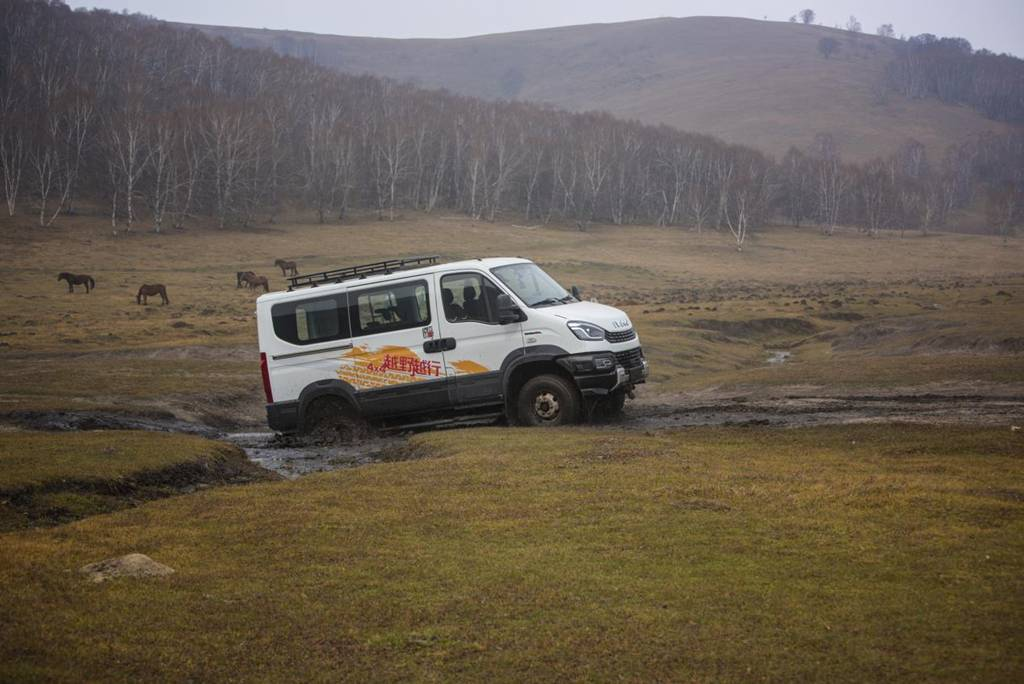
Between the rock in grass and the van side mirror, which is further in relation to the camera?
the van side mirror

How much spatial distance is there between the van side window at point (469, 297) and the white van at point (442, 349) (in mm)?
18

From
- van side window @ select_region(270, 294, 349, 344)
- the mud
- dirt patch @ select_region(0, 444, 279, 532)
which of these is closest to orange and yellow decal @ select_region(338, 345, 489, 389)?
van side window @ select_region(270, 294, 349, 344)

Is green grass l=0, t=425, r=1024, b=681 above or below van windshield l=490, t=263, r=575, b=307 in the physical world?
below

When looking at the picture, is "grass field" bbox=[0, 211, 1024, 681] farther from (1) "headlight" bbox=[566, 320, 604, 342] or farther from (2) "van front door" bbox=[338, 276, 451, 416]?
(1) "headlight" bbox=[566, 320, 604, 342]

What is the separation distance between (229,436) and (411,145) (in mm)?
109956

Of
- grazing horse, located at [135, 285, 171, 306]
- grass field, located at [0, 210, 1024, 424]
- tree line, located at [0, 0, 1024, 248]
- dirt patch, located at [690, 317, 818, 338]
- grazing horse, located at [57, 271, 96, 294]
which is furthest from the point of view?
tree line, located at [0, 0, 1024, 248]

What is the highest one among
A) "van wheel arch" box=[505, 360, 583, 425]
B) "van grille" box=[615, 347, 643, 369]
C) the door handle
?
the door handle

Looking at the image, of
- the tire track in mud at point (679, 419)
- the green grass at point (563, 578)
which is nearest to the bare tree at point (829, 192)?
the tire track in mud at point (679, 419)

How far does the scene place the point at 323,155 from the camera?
115688 millimetres

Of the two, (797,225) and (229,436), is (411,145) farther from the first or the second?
(229,436)

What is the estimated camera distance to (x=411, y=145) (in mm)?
126688

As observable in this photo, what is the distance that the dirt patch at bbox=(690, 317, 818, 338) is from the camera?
3934 cm

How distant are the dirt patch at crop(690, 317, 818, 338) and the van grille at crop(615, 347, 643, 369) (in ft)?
71.0

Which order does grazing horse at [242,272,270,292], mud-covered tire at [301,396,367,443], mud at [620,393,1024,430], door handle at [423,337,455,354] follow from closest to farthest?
mud at [620,393,1024,430]
door handle at [423,337,455,354]
mud-covered tire at [301,396,367,443]
grazing horse at [242,272,270,292]
